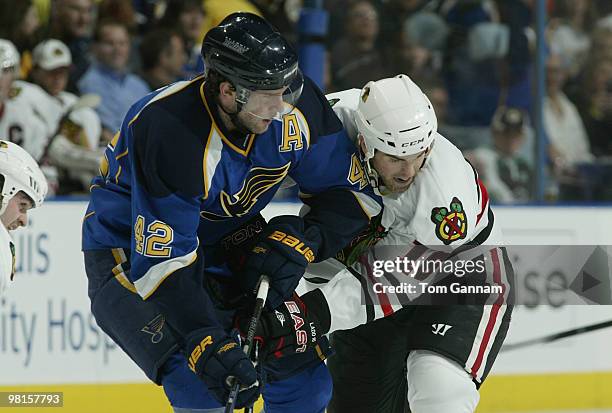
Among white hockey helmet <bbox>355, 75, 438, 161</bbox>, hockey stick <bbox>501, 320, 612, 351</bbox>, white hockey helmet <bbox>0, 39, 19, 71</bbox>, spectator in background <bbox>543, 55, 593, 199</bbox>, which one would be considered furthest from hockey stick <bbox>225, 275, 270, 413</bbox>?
spectator in background <bbox>543, 55, 593, 199</bbox>

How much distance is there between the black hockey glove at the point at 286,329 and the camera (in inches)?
113

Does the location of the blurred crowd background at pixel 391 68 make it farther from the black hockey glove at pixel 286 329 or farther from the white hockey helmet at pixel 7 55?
the black hockey glove at pixel 286 329

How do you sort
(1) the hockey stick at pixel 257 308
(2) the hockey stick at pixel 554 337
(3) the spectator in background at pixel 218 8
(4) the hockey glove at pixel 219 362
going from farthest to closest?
(3) the spectator in background at pixel 218 8
(2) the hockey stick at pixel 554 337
(1) the hockey stick at pixel 257 308
(4) the hockey glove at pixel 219 362

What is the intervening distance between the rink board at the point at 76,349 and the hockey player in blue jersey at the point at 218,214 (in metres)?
1.18

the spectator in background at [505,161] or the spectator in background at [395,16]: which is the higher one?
the spectator in background at [395,16]

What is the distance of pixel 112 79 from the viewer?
5.05 m

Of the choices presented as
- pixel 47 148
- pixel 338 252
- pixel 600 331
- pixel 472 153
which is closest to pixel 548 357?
pixel 600 331

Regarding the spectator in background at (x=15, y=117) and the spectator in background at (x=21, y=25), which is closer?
the spectator in background at (x=15, y=117)

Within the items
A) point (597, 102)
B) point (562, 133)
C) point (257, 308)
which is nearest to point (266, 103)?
point (257, 308)

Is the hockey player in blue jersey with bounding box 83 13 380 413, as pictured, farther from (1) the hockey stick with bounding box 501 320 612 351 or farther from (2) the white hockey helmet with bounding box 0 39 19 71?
(2) the white hockey helmet with bounding box 0 39 19 71

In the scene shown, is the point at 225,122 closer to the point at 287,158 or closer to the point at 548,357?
the point at 287,158

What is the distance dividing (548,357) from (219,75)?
2.51m

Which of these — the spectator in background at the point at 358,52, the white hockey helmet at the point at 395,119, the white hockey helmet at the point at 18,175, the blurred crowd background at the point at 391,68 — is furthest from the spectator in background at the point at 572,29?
the white hockey helmet at the point at 18,175

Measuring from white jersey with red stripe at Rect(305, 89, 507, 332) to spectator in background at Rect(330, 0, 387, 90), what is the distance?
2.11m
